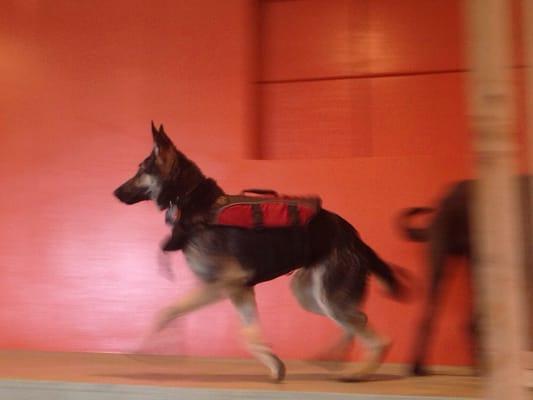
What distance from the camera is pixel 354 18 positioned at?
4637 millimetres

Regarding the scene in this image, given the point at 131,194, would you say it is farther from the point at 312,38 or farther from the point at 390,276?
the point at 312,38

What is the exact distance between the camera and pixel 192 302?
3314 mm

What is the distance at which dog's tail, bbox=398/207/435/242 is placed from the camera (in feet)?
12.3

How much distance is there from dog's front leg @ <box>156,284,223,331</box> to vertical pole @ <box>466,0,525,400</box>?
1649 millimetres

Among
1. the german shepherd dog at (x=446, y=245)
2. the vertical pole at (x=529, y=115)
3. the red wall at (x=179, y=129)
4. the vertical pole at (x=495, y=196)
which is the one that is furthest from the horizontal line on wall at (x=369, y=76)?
the vertical pole at (x=495, y=196)

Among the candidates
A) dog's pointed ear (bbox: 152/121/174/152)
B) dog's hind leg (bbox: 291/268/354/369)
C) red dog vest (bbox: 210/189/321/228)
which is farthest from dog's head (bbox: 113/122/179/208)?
dog's hind leg (bbox: 291/268/354/369)

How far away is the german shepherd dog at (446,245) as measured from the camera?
3496 mm

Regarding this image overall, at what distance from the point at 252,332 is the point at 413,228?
3.92ft

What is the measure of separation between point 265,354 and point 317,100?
79.6 inches

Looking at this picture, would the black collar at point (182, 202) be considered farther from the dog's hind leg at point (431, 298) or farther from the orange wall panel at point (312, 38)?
the orange wall panel at point (312, 38)

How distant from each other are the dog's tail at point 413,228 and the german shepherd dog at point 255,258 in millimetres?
333

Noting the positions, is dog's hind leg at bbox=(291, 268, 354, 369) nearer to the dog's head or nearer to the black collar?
the black collar

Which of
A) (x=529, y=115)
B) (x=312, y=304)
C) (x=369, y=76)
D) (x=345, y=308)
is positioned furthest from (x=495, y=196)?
(x=369, y=76)

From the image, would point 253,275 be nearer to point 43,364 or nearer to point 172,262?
point 172,262
